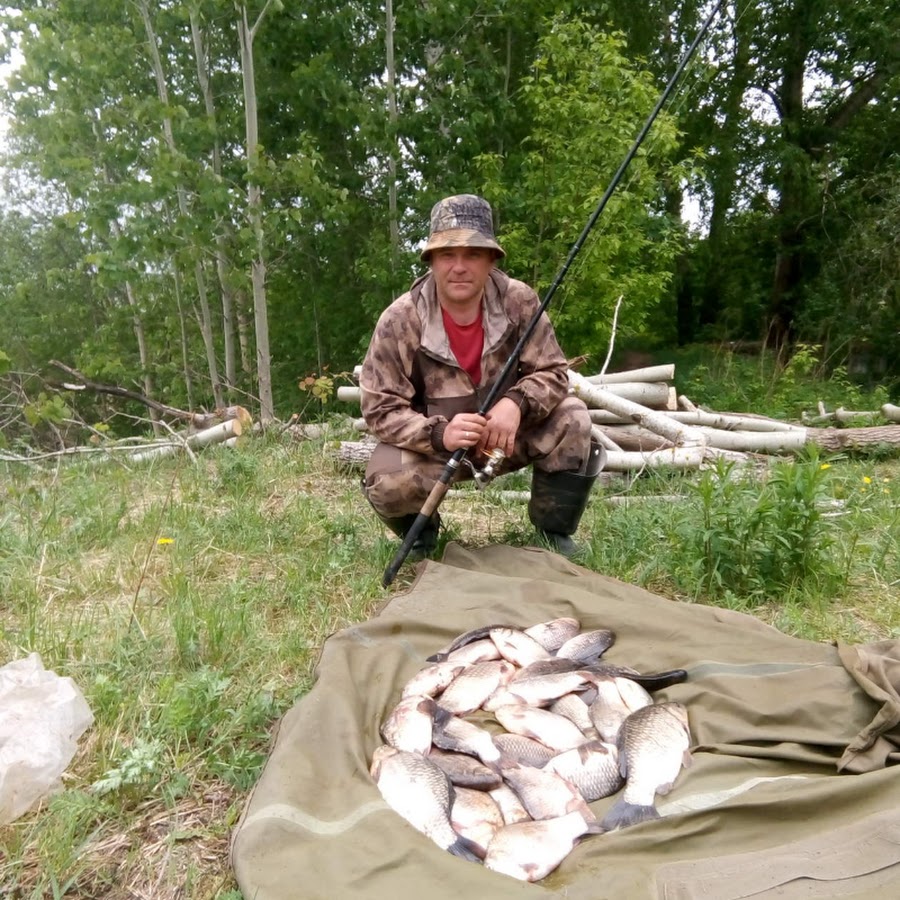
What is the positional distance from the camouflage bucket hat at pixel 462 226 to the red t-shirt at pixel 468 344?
0.37m

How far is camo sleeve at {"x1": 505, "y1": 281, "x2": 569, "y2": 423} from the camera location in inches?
138

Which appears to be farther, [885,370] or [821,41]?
[821,41]

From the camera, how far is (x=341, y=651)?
2.57 meters

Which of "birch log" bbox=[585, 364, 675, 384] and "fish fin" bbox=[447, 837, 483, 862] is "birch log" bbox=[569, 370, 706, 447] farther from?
"fish fin" bbox=[447, 837, 483, 862]

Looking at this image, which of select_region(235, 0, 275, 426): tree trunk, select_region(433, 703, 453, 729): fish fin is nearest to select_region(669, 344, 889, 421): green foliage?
select_region(235, 0, 275, 426): tree trunk

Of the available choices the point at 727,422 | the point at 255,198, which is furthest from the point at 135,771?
the point at 255,198

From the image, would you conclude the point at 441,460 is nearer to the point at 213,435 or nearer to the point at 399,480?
the point at 399,480

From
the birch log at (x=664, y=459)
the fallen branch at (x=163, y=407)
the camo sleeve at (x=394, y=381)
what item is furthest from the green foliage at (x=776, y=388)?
the camo sleeve at (x=394, y=381)

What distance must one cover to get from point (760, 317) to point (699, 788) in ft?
55.9

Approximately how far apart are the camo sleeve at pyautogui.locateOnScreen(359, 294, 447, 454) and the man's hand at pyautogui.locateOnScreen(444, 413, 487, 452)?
0.15 m

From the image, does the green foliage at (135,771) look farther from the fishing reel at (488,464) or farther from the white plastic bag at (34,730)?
the fishing reel at (488,464)

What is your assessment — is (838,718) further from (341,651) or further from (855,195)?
(855,195)

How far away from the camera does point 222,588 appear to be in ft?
10.8

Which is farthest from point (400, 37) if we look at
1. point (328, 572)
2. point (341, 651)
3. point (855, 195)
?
point (341, 651)
